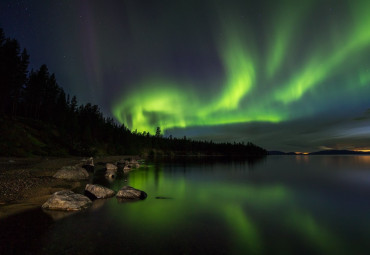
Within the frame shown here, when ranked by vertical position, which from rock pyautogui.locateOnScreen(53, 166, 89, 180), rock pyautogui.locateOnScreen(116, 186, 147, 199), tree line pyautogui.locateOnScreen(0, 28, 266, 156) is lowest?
rock pyautogui.locateOnScreen(116, 186, 147, 199)

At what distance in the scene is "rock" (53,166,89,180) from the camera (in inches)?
945

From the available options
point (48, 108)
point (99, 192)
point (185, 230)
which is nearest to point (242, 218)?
point (185, 230)

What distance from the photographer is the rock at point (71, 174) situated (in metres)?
24.0

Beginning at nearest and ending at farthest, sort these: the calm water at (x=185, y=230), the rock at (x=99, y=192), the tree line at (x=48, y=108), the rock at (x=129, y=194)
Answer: the calm water at (x=185, y=230) → the rock at (x=99, y=192) → the rock at (x=129, y=194) → the tree line at (x=48, y=108)

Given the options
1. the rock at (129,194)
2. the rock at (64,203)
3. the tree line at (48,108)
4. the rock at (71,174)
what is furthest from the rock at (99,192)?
the tree line at (48,108)

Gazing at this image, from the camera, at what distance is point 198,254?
7789 millimetres

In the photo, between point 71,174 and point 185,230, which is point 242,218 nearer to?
point 185,230

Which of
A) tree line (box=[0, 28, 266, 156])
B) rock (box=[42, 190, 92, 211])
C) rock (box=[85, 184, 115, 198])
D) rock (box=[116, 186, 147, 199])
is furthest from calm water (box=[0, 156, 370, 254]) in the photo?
tree line (box=[0, 28, 266, 156])

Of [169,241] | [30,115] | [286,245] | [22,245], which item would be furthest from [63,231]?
[30,115]

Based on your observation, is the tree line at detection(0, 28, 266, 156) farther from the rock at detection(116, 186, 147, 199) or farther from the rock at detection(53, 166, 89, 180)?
the rock at detection(116, 186, 147, 199)

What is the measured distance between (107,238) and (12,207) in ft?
26.0

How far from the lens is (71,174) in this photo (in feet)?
81.3

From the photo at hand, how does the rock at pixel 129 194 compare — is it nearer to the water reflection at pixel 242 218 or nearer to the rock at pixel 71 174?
the water reflection at pixel 242 218

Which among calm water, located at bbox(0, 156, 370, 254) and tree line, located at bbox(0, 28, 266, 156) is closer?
calm water, located at bbox(0, 156, 370, 254)
